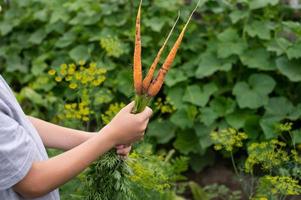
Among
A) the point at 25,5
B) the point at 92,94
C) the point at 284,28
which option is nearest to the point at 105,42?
the point at 92,94

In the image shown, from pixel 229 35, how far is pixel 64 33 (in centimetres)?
145

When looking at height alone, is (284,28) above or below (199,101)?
above

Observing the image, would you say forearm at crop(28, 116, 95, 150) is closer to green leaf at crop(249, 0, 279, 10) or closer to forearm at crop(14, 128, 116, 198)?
forearm at crop(14, 128, 116, 198)

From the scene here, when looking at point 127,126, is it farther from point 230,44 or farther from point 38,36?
point 38,36

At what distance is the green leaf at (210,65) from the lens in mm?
3990

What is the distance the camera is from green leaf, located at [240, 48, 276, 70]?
396 centimetres

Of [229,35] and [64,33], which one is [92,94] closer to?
[229,35]

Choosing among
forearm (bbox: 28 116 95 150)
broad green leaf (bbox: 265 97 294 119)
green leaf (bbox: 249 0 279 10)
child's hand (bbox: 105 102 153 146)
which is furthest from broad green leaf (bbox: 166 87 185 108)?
child's hand (bbox: 105 102 153 146)

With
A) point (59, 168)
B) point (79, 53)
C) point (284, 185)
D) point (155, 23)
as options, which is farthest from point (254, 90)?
point (59, 168)

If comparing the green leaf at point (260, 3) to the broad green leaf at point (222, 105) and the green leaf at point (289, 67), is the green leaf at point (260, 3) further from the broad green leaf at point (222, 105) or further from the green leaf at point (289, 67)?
the broad green leaf at point (222, 105)

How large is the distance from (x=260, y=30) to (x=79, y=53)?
53.6 inches

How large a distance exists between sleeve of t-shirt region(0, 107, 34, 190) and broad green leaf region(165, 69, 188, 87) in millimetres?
→ 2394

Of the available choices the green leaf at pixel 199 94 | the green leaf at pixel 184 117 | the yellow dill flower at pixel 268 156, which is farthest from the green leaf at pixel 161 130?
the yellow dill flower at pixel 268 156

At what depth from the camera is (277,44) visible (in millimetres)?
3924
